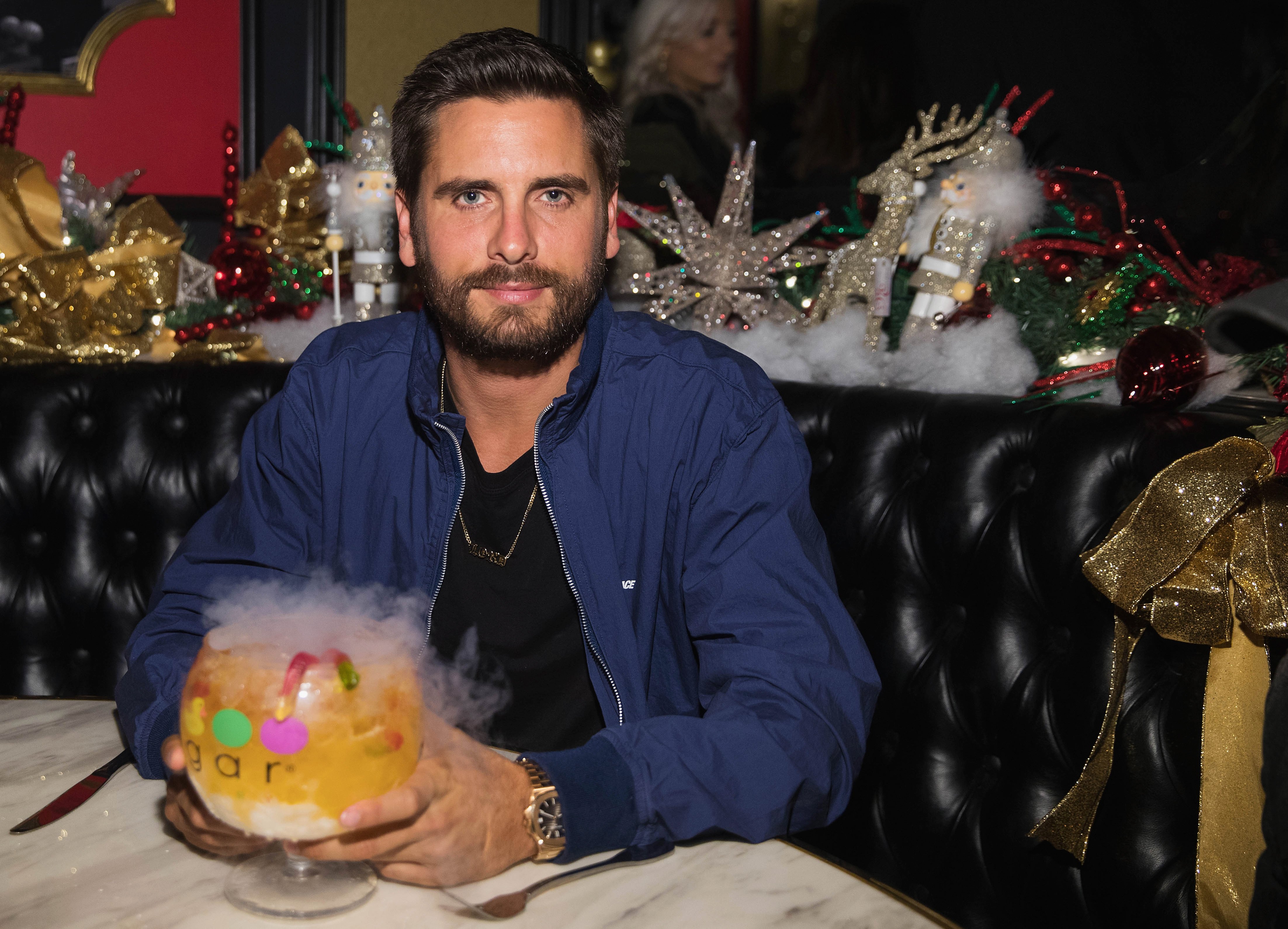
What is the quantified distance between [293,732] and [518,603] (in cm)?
87

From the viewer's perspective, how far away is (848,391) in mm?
1855

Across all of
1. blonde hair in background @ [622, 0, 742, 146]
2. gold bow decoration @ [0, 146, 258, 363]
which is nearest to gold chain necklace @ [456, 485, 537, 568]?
gold bow decoration @ [0, 146, 258, 363]

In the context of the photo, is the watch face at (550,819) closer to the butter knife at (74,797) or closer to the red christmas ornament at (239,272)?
the butter knife at (74,797)

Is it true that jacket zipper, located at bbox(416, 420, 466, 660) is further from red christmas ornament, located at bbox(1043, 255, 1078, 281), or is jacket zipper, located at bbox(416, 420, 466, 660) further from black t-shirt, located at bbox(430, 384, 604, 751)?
red christmas ornament, located at bbox(1043, 255, 1078, 281)

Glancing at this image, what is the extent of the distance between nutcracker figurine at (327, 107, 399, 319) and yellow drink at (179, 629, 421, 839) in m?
1.74

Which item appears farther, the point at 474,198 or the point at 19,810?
the point at 474,198

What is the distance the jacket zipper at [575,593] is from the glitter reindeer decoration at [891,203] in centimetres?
86

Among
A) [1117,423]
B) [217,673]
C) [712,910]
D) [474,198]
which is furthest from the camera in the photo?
[474,198]

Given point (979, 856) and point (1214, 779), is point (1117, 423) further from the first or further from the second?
point (979, 856)

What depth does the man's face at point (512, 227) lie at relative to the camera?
5.05 feet

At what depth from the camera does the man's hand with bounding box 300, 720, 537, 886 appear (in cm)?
79

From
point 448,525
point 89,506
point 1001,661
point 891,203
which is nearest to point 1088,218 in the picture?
point 891,203

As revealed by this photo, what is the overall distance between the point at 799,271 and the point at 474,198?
1.08 m

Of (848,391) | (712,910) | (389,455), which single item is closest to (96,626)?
(389,455)
